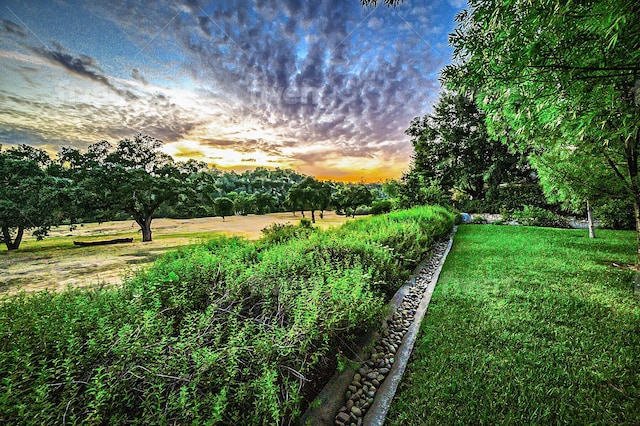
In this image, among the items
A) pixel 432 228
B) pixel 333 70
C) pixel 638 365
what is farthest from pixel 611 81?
pixel 432 228

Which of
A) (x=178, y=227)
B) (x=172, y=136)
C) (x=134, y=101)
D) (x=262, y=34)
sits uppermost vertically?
(x=262, y=34)

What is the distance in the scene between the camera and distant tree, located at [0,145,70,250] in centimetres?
224

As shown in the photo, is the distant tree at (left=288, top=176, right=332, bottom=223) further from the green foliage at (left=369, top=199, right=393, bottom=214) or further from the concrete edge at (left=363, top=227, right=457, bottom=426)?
the concrete edge at (left=363, top=227, right=457, bottom=426)

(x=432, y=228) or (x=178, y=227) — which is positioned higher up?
(x=178, y=227)

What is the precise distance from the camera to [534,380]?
206 cm

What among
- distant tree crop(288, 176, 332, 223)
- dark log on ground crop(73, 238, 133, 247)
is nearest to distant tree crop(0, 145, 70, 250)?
dark log on ground crop(73, 238, 133, 247)

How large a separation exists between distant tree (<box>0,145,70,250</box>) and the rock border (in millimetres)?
3094

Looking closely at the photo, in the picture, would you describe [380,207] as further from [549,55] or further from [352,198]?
[549,55]

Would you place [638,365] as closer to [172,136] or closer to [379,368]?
[379,368]

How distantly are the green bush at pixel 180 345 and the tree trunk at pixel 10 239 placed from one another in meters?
0.93

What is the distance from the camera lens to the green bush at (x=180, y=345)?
1.21m

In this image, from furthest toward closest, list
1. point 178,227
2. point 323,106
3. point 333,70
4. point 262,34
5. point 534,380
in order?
point 323,106
point 333,70
point 178,227
point 262,34
point 534,380

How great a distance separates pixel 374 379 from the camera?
2.21 metres

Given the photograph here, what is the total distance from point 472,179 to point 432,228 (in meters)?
12.6
